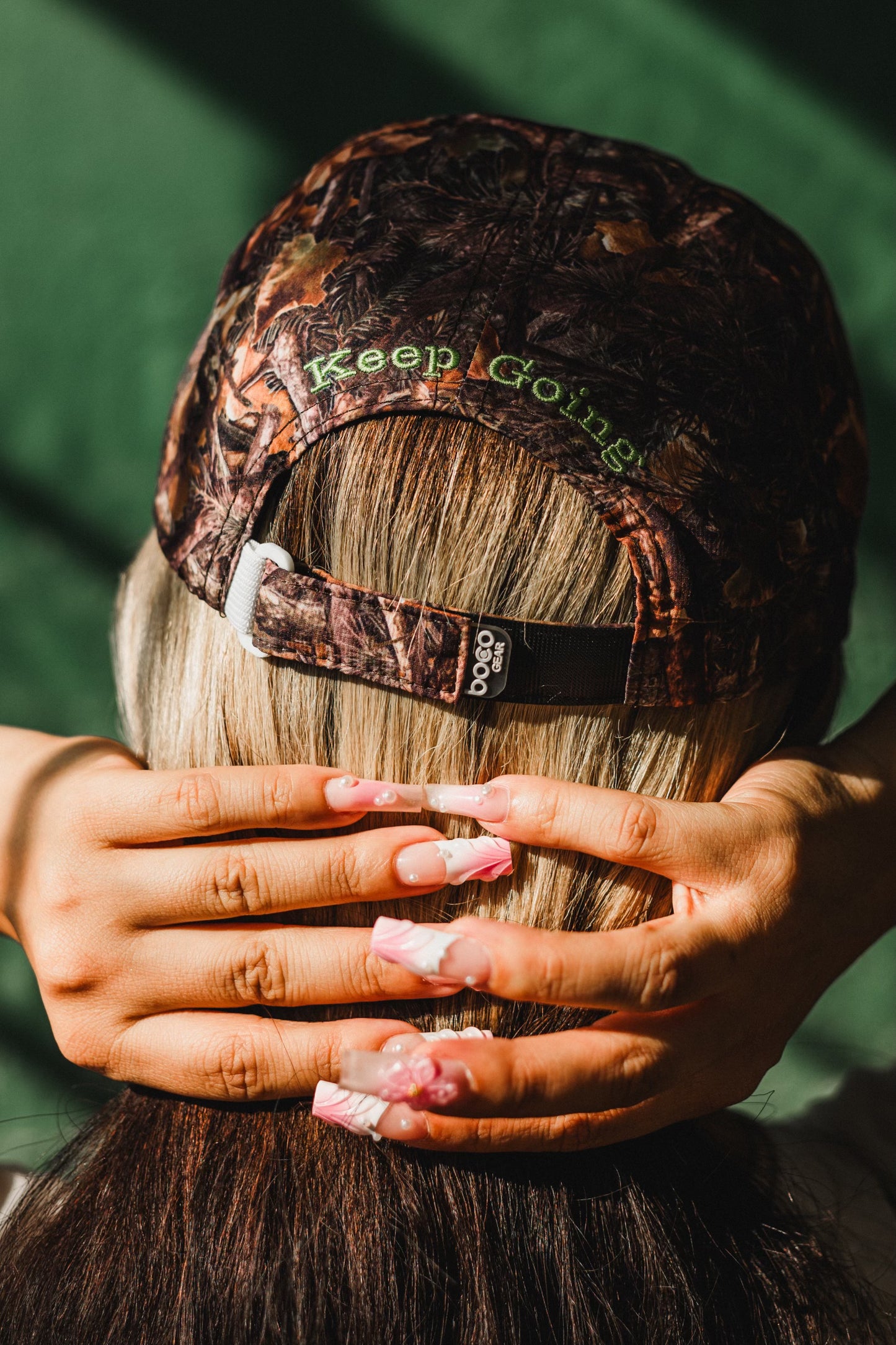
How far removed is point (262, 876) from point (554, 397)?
0.51 metres

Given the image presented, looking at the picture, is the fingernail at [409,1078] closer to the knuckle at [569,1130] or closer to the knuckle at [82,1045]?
the knuckle at [569,1130]

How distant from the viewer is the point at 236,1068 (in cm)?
87

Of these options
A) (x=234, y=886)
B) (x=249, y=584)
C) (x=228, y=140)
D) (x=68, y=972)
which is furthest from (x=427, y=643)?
(x=228, y=140)

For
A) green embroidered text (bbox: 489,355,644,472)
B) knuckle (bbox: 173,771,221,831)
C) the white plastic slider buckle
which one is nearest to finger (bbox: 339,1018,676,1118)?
knuckle (bbox: 173,771,221,831)

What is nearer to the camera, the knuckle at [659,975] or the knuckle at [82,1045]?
the knuckle at [659,975]

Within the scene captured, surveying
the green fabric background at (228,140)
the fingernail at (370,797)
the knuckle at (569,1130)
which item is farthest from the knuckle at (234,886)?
the green fabric background at (228,140)

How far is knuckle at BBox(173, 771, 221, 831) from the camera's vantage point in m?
0.86

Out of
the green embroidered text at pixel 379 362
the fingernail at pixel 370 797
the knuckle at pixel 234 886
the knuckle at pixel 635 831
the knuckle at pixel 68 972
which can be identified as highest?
the green embroidered text at pixel 379 362

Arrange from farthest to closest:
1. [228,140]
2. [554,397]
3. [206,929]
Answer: [228,140] < [206,929] < [554,397]

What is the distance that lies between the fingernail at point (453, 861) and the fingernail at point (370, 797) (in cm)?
4

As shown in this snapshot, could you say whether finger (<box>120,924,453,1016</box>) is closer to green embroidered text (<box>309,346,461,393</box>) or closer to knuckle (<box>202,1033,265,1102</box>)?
knuckle (<box>202,1033,265,1102</box>)

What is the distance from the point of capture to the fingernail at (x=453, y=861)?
82 centimetres

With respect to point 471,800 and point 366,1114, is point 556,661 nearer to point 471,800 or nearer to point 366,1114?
point 471,800

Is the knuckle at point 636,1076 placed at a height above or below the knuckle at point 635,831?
below
